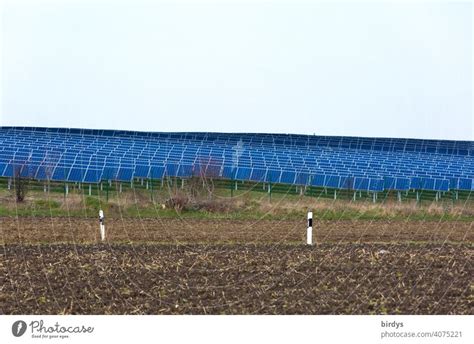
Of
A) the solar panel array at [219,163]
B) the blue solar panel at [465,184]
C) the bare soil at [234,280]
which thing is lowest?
the blue solar panel at [465,184]

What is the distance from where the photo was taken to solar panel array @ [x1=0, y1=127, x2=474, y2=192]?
31812 millimetres

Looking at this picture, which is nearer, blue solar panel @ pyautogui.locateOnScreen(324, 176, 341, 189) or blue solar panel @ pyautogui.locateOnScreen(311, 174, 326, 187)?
blue solar panel @ pyautogui.locateOnScreen(324, 176, 341, 189)

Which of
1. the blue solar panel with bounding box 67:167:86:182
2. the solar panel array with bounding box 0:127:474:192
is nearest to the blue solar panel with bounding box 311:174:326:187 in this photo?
the solar panel array with bounding box 0:127:474:192

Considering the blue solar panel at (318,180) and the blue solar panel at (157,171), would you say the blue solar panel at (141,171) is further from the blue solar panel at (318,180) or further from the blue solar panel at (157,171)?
the blue solar panel at (318,180)

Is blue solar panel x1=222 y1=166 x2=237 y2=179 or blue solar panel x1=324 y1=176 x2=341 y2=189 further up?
blue solar panel x1=222 y1=166 x2=237 y2=179

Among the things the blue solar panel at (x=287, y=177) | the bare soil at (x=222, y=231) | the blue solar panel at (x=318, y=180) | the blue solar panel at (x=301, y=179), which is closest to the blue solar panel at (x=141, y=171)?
the blue solar panel at (x=287, y=177)

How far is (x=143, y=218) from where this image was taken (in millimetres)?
26844

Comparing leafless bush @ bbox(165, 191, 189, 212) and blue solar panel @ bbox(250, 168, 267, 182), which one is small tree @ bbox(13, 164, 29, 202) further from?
blue solar panel @ bbox(250, 168, 267, 182)

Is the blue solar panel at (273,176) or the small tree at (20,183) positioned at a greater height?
the small tree at (20,183)

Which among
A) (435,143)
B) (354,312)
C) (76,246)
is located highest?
(354,312)

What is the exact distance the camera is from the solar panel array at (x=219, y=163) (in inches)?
1252
